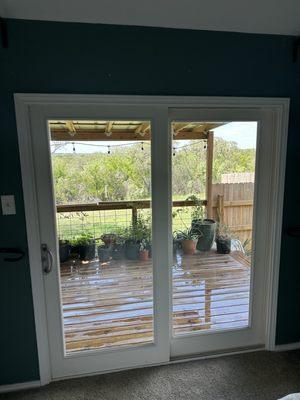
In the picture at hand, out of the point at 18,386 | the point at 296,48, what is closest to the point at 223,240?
the point at 296,48

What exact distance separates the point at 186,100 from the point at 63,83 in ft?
2.60

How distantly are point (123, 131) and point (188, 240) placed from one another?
0.95 meters

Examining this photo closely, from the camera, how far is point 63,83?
1.60m

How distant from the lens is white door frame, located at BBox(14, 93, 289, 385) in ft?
5.28

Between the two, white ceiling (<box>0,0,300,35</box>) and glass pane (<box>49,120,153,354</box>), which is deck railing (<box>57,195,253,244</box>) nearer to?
glass pane (<box>49,120,153,354</box>)

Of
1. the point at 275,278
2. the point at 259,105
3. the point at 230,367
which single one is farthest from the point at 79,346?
the point at 259,105

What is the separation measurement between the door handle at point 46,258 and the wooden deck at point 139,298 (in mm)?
103

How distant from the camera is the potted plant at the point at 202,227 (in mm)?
1982

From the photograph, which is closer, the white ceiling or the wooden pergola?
the white ceiling

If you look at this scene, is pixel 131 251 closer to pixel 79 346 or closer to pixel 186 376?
pixel 79 346

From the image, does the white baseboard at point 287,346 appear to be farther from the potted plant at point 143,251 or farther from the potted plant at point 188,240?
the potted plant at point 143,251

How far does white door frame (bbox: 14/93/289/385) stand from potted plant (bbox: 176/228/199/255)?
0.60 meters

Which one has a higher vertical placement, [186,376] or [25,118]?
[25,118]

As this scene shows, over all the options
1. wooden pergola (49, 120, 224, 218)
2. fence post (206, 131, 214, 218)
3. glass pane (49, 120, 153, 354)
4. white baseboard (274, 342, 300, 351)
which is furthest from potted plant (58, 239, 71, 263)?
white baseboard (274, 342, 300, 351)
